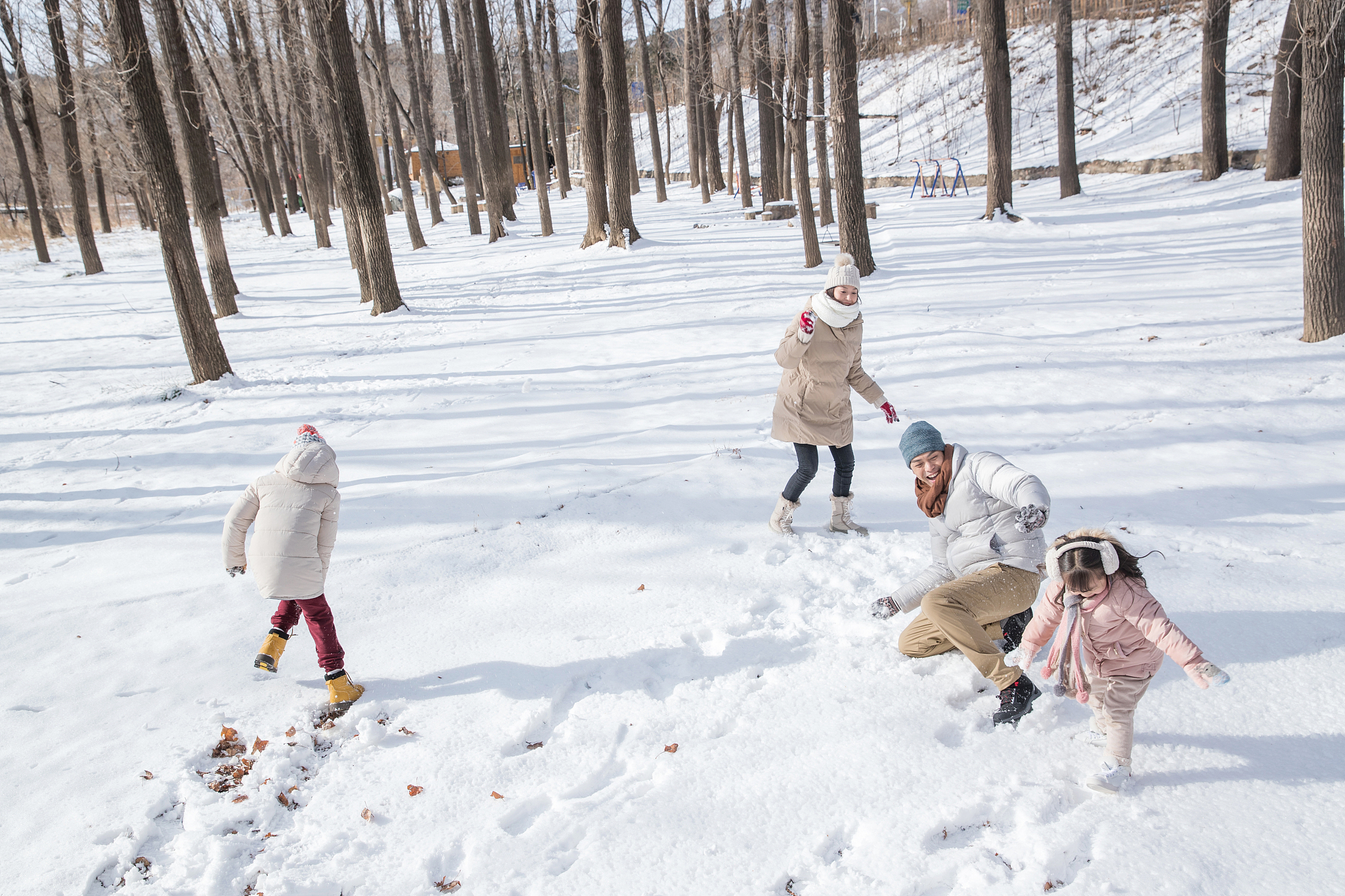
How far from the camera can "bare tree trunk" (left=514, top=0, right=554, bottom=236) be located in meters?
19.9

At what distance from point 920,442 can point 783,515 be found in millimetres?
1664

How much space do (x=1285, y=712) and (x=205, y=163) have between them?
15.2m

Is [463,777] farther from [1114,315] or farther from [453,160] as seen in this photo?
[453,160]

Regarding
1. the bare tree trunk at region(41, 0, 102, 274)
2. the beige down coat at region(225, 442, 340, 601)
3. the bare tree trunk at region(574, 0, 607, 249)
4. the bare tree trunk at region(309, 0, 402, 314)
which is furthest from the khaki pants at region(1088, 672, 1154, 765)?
the bare tree trunk at region(41, 0, 102, 274)

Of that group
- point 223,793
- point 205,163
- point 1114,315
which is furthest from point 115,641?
point 205,163

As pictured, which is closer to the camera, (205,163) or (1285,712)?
(1285,712)

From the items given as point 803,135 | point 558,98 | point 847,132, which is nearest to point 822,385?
point 847,132

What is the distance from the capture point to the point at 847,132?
10.9 meters

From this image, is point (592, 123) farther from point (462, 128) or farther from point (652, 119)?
point (652, 119)

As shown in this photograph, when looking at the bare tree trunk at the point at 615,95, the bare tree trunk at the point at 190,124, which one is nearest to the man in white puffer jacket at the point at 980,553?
the bare tree trunk at the point at 190,124

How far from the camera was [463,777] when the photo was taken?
3158 millimetres

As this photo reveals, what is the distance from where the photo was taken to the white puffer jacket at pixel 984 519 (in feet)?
10.7

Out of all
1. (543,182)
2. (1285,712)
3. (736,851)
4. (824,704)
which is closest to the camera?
(736,851)

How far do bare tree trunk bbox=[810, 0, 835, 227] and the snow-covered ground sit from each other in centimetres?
577
